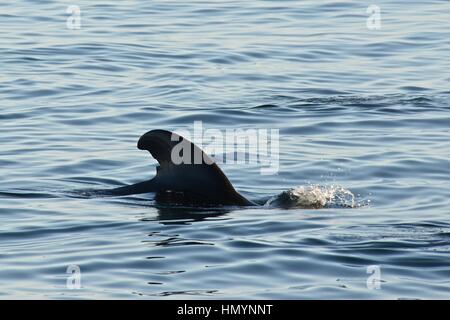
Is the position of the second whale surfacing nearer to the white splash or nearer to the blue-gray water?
the blue-gray water

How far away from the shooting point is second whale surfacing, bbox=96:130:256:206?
13.6 meters

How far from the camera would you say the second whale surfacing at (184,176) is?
13633 millimetres

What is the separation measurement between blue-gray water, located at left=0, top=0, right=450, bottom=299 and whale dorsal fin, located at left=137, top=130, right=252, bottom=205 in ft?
0.72

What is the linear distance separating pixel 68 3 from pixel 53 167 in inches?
679

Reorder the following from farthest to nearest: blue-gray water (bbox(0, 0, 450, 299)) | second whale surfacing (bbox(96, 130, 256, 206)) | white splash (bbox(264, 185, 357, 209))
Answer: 1. white splash (bbox(264, 185, 357, 209))
2. second whale surfacing (bbox(96, 130, 256, 206))
3. blue-gray water (bbox(0, 0, 450, 299))

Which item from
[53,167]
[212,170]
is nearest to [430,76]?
[53,167]

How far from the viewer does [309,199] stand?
47.5 ft

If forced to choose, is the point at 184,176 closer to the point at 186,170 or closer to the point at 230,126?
the point at 186,170

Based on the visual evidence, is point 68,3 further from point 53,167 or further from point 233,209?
point 233,209

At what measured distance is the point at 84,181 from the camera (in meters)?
15.6

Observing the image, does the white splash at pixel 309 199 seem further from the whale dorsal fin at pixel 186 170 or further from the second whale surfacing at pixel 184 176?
the whale dorsal fin at pixel 186 170

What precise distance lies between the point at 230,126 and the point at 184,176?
18.3ft

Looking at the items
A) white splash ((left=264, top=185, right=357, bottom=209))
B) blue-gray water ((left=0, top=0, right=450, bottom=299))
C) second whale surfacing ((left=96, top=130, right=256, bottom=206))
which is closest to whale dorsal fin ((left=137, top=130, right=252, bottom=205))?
second whale surfacing ((left=96, top=130, right=256, bottom=206))

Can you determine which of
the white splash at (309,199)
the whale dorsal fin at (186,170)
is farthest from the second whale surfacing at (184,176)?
the white splash at (309,199)
